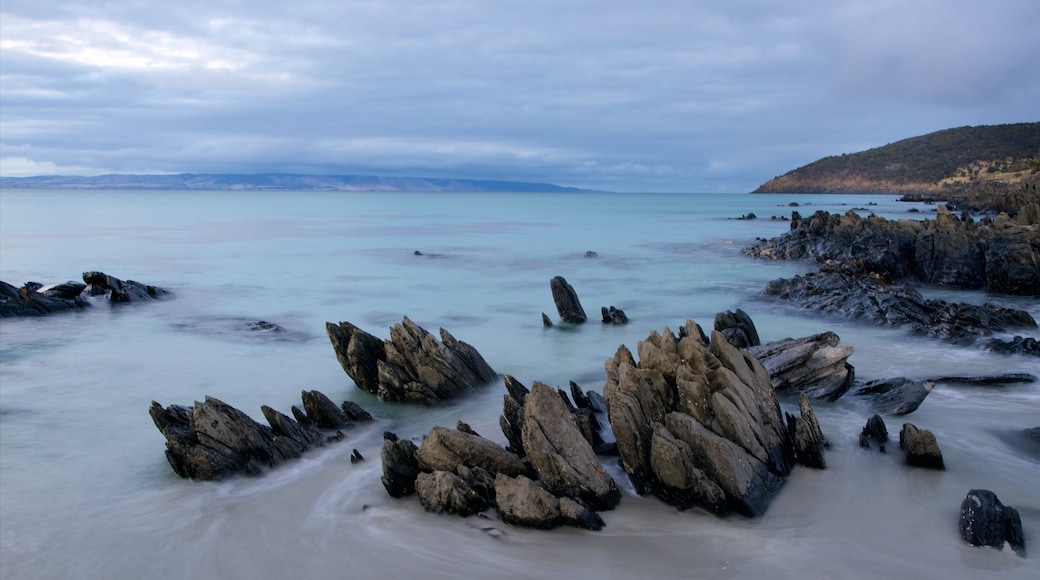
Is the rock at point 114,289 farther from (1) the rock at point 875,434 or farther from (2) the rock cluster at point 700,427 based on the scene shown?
(1) the rock at point 875,434

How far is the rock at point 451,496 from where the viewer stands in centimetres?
696

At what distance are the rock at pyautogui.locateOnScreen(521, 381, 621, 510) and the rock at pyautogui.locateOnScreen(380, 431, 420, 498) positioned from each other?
1.26 metres

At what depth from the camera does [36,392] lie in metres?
11.9

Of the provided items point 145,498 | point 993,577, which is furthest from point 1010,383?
point 145,498

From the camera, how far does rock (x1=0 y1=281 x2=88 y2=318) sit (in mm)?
17734

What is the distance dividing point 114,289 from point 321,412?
1352cm

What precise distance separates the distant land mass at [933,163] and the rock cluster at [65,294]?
105 meters

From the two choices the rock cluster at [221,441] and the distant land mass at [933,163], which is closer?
the rock cluster at [221,441]

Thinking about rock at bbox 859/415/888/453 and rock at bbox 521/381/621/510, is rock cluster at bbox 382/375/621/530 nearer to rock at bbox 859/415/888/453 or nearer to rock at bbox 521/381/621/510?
rock at bbox 521/381/621/510

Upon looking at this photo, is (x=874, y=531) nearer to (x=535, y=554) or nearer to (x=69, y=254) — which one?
(x=535, y=554)

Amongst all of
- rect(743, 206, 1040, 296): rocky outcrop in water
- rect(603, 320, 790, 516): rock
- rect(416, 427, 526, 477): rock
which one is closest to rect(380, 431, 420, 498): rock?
→ rect(416, 427, 526, 477): rock

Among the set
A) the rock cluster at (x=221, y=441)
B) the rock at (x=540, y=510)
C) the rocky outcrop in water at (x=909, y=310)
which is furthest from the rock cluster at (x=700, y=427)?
the rocky outcrop in water at (x=909, y=310)

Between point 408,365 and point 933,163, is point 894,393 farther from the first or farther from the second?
point 933,163

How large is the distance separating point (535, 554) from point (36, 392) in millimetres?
9736
